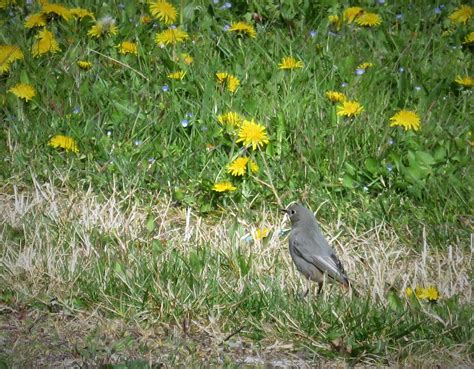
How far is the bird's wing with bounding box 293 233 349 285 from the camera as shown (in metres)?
5.12

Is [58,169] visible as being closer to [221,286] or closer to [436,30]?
[221,286]

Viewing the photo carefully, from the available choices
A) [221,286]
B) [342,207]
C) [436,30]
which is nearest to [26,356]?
[221,286]

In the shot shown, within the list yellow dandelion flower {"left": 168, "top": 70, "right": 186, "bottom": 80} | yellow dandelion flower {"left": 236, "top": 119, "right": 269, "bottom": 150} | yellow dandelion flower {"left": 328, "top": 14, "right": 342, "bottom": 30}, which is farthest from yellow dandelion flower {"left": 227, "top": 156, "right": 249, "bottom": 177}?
yellow dandelion flower {"left": 328, "top": 14, "right": 342, "bottom": 30}

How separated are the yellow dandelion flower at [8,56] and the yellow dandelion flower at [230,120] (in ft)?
5.15

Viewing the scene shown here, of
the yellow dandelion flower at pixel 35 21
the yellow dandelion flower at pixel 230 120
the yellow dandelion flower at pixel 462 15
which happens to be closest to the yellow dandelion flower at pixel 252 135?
the yellow dandelion flower at pixel 230 120

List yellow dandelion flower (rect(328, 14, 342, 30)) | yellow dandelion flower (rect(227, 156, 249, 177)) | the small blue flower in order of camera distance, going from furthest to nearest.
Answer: yellow dandelion flower (rect(328, 14, 342, 30))
yellow dandelion flower (rect(227, 156, 249, 177))
the small blue flower

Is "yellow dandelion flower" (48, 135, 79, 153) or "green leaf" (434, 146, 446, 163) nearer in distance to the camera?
"green leaf" (434, 146, 446, 163)

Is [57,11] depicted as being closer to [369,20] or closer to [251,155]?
[251,155]

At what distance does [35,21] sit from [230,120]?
186 centimetres

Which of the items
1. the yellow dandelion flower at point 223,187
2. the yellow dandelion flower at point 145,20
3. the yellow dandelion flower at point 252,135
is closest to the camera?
the yellow dandelion flower at point 223,187

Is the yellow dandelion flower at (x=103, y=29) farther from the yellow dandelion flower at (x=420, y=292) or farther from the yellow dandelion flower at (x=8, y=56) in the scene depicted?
the yellow dandelion flower at (x=420, y=292)

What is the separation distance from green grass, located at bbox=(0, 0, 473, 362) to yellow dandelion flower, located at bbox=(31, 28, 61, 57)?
7cm

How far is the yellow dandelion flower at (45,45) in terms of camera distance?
23.1 ft

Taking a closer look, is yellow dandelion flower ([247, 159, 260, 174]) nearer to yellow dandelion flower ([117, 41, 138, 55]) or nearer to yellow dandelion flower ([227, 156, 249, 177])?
yellow dandelion flower ([227, 156, 249, 177])
